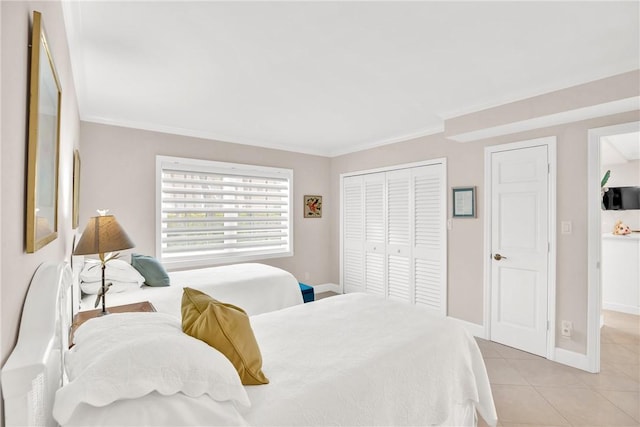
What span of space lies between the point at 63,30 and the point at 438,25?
2.08m

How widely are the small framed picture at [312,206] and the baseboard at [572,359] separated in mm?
3629

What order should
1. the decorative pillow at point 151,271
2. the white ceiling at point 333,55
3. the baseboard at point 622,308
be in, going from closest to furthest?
the white ceiling at point 333,55
the decorative pillow at point 151,271
the baseboard at point 622,308

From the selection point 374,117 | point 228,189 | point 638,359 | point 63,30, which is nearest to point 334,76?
point 374,117

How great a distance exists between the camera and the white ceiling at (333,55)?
1.80 meters

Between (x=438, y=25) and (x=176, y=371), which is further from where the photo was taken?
(x=438, y=25)

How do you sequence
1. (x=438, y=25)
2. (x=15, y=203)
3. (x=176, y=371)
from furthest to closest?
1. (x=438, y=25)
2. (x=176, y=371)
3. (x=15, y=203)

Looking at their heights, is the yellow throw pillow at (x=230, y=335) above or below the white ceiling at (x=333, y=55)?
below

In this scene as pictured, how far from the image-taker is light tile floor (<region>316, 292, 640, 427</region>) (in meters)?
2.29

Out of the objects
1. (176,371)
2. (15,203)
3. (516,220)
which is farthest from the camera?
(516,220)

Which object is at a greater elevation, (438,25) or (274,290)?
(438,25)

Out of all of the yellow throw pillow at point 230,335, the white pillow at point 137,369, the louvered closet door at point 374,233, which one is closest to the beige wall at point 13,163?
the white pillow at point 137,369

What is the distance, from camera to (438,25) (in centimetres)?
191

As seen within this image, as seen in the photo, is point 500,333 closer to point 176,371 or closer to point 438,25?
point 438,25

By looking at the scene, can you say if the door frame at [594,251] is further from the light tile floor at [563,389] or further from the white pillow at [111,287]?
the white pillow at [111,287]
